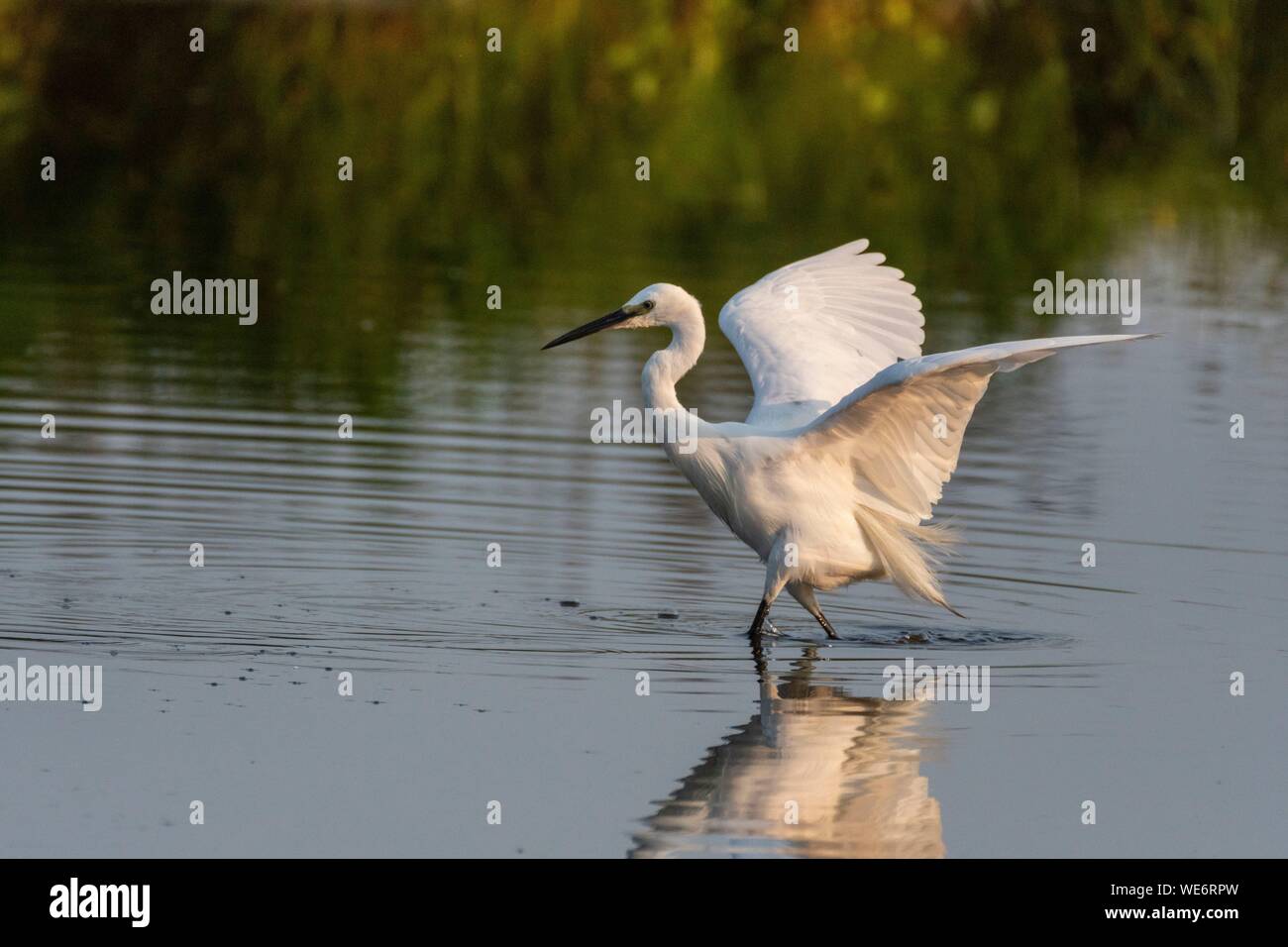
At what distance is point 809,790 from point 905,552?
110 inches

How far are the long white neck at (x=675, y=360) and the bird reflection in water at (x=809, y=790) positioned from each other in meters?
1.84

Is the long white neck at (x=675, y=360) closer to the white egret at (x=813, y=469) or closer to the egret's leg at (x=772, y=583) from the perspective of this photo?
the white egret at (x=813, y=469)

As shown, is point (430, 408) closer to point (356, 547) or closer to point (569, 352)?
point (569, 352)

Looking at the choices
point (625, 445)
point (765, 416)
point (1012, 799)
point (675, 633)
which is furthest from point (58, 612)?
point (625, 445)

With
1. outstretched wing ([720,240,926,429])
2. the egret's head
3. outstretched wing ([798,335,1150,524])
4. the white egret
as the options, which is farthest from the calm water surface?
the egret's head

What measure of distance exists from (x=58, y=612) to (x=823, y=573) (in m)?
3.48

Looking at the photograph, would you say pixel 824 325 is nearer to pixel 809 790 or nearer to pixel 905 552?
pixel 905 552

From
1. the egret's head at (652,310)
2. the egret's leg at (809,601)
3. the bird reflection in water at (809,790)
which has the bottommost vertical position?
the bird reflection in water at (809,790)

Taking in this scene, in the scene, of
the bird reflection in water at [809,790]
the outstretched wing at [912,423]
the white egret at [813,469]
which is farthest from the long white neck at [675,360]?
the bird reflection in water at [809,790]

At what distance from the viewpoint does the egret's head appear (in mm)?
10805

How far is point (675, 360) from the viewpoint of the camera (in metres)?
10.8

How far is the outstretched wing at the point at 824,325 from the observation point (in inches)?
449

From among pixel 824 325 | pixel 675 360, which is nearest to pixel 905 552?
pixel 675 360

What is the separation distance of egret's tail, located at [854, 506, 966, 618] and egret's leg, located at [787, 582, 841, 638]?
0.36m
